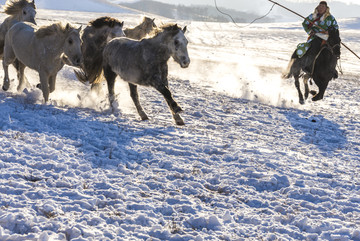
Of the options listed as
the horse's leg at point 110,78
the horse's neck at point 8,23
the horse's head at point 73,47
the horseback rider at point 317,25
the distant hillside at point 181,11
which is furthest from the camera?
the distant hillside at point 181,11

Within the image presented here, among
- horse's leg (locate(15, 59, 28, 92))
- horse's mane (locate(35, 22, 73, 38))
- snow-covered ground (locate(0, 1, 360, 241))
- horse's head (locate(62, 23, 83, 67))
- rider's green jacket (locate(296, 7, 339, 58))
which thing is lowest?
snow-covered ground (locate(0, 1, 360, 241))

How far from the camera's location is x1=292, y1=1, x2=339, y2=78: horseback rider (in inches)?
446

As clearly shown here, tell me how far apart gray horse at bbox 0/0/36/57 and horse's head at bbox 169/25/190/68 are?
4631mm

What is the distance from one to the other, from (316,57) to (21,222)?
10.2 metres

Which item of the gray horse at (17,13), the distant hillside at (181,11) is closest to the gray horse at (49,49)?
the gray horse at (17,13)

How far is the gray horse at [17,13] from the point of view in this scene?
31.8 feet

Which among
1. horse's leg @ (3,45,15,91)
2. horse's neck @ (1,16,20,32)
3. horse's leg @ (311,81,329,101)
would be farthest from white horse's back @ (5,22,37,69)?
horse's leg @ (311,81,329,101)

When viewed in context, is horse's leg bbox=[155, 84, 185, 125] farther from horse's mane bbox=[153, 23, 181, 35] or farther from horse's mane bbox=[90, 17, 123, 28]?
horse's mane bbox=[90, 17, 123, 28]

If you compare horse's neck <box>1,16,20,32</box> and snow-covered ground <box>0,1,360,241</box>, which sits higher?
horse's neck <box>1,16,20,32</box>

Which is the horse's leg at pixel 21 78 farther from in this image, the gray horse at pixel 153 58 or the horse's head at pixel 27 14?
the gray horse at pixel 153 58

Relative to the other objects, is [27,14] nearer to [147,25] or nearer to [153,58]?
[147,25]

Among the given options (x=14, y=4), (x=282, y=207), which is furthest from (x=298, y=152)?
(x=14, y=4)

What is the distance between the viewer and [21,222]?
349 centimetres

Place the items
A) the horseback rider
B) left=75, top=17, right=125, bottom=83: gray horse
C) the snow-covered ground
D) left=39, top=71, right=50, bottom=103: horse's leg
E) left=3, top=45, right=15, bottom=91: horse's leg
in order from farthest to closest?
the horseback rider → left=75, top=17, right=125, bottom=83: gray horse → left=3, top=45, right=15, bottom=91: horse's leg → left=39, top=71, right=50, bottom=103: horse's leg → the snow-covered ground
